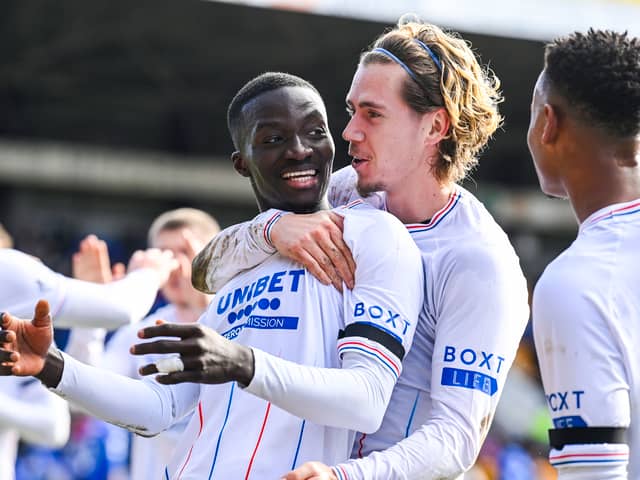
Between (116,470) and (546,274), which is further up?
(546,274)

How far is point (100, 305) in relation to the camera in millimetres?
4465

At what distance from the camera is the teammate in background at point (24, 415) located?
5.95m

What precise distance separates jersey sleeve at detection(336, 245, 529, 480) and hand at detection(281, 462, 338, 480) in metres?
0.13

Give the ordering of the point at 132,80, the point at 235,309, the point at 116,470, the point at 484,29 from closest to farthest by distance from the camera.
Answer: the point at 235,309, the point at 116,470, the point at 484,29, the point at 132,80

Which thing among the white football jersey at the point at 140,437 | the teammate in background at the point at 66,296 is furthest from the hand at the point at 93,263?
the white football jersey at the point at 140,437

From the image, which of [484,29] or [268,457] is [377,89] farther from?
[484,29]

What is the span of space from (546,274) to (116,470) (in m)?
9.13

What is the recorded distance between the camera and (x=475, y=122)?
3826mm

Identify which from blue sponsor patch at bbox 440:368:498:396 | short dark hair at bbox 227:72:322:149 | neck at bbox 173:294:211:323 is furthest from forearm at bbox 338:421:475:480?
neck at bbox 173:294:211:323

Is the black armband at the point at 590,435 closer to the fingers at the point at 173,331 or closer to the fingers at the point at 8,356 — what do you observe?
the fingers at the point at 173,331

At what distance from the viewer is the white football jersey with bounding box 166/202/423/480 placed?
3.28 m

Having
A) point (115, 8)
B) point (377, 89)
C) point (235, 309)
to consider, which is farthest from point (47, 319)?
point (115, 8)

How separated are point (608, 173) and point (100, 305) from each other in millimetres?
2216

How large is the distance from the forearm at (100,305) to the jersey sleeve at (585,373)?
2138mm
